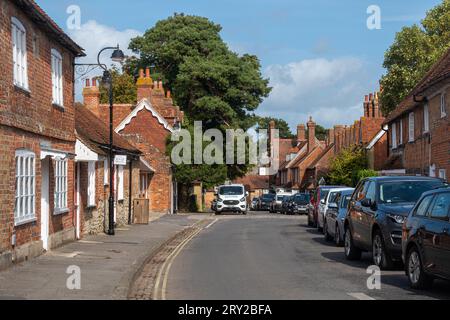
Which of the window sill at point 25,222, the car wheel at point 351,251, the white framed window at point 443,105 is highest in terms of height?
the white framed window at point 443,105

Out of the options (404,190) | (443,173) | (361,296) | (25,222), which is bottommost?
(361,296)

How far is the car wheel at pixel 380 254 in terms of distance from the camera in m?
14.9

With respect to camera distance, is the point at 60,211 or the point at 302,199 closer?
the point at 60,211

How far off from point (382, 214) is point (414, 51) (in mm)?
33792

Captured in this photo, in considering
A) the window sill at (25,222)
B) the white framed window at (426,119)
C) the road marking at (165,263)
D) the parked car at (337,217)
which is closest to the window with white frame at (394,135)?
the white framed window at (426,119)

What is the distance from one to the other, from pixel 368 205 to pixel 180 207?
41217mm

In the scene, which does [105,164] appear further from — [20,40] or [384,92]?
[384,92]

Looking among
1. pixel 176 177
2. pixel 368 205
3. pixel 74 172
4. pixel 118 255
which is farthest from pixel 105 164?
pixel 176 177

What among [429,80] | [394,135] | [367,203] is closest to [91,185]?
[367,203]

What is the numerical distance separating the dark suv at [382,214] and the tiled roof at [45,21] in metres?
8.48

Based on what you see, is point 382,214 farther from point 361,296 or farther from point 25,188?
point 25,188

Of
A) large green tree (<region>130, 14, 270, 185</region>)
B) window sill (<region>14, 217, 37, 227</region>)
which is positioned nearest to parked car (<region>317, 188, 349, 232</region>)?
window sill (<region>14, 217, 37, 227</region>)

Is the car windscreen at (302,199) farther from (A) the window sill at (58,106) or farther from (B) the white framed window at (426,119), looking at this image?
(A) the window sill at (58,106)

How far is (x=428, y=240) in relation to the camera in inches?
463
